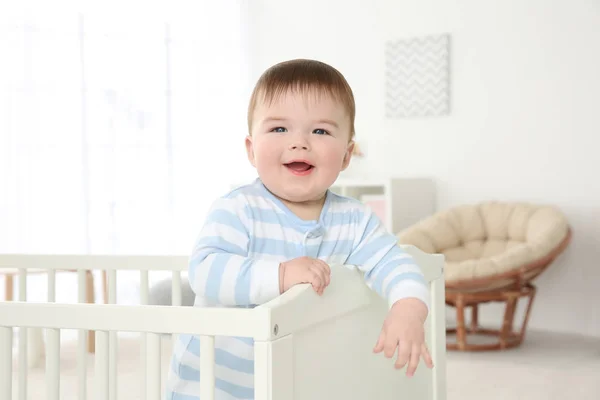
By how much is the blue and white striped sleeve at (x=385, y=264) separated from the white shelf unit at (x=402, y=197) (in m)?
2.69

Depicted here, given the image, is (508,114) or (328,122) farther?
(508,114)

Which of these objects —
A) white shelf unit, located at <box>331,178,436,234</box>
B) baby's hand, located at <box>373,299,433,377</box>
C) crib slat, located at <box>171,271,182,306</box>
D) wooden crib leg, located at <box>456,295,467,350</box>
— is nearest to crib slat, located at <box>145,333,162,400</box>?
baby's hand, located at <box>373,299,433,377</box>

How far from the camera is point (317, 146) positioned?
1181 mm

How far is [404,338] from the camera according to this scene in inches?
40.3

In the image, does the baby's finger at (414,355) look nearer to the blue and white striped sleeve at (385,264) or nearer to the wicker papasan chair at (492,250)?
the blue and white striped sleeve at (385,264)

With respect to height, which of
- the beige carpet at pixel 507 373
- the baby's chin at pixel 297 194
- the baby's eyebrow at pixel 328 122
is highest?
the baby's eyebrow at pixel 328 122

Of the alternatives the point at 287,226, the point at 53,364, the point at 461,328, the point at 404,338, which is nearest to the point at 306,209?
the point at 287,226

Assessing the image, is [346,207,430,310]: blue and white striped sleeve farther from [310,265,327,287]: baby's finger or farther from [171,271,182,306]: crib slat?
[171,271,182,306]: crib slat

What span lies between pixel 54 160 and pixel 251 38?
1449 mm

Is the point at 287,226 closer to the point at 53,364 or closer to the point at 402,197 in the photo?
the point at 53,364

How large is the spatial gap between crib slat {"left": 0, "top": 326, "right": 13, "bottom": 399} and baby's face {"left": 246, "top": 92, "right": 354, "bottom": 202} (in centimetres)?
42

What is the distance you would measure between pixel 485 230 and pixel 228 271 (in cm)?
292

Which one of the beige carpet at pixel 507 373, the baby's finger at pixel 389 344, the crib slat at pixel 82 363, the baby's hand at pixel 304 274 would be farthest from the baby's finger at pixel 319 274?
the beige carpet at pixel 507 373

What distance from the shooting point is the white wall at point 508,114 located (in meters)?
3.84
